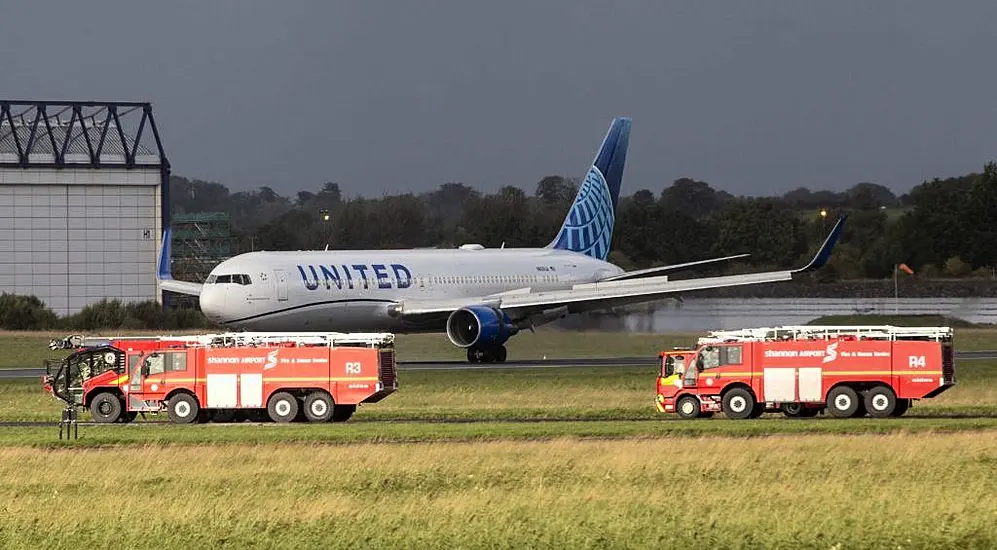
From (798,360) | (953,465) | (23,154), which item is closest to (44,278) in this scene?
(23,154)

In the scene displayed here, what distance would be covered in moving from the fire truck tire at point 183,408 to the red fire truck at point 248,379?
0.9 inches

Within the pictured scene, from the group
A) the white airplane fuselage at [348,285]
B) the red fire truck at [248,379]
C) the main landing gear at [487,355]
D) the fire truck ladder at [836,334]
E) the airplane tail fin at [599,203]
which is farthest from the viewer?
the airplane tail fin at [599,203]

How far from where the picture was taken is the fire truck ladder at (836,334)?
4000 centimetres

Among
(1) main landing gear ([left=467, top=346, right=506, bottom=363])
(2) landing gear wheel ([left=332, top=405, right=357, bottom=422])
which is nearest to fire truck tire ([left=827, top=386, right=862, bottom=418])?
(2) landing gear wheel ([left=332, top=405, right=357, bottom=422])

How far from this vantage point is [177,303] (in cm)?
11456

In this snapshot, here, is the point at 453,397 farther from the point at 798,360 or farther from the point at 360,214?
the point at 360,214

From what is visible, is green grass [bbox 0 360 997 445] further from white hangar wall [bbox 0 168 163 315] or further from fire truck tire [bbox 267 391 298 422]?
white hangar wall [bbox 0 168 163 315]

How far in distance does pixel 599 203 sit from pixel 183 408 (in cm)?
4216

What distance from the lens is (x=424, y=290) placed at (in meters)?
67.4

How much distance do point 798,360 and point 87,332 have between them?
186 feet

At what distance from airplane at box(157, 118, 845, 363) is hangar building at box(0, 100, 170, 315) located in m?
35.7

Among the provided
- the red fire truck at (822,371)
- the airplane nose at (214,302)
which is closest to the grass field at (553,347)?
the airplane nose at (214,302)

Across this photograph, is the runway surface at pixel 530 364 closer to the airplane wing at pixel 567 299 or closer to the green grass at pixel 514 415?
the airplane wing at pixel 567 299

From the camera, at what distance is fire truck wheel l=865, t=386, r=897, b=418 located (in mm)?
40094
